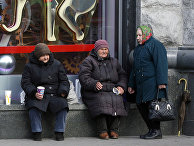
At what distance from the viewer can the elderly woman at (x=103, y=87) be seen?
7.53 metres

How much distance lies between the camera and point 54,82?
24.7ft

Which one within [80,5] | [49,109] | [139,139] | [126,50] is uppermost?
[80,5]

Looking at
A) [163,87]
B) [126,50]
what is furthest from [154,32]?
[163,87]

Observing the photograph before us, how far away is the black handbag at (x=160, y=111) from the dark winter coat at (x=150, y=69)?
131mm

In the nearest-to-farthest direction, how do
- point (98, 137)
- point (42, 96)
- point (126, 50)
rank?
point (42, 96)
point (98, 137)
point (126, 50)

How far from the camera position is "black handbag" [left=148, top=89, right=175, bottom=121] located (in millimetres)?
7277

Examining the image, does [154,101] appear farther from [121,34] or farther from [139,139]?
[121,34]

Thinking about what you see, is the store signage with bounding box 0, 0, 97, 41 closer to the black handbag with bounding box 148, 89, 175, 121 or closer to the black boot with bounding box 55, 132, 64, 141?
the black boot with bounding box 55, 132, 64, 141

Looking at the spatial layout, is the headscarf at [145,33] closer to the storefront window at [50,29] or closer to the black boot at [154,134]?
the storefront window at [50,29]

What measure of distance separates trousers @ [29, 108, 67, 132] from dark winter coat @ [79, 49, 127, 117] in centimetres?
44

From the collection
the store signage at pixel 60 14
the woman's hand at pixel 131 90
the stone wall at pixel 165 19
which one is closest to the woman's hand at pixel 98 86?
the woman's hand at pixel 131 90

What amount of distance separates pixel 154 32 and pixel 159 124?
4.66 feet

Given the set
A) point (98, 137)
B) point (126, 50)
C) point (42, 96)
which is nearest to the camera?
point (42, 96)

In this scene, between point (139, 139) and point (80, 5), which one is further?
point (80, 5)
